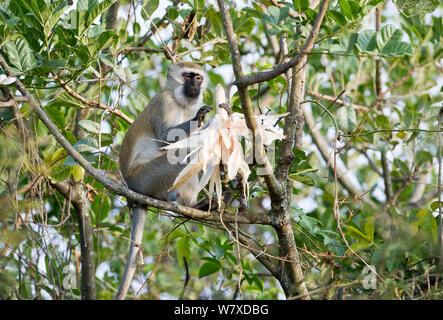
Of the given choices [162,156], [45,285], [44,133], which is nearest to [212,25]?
[162,156]

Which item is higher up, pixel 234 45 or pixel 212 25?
pixel 212 25

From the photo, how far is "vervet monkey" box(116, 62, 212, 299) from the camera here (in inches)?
255

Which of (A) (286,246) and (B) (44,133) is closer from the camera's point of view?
(A) (286,246)

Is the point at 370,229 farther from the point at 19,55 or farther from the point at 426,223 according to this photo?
the point at 19,55

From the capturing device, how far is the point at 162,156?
6.65 metres

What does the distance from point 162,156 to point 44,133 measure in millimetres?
1406

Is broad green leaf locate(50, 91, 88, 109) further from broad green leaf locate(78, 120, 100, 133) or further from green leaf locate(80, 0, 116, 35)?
green leaf locate(80, 0, 116, 35)

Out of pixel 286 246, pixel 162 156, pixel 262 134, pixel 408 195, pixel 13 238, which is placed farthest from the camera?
pixel 408 195

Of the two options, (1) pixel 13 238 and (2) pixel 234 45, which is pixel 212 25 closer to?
(2) pixel 234 45

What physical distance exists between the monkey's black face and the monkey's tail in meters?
1.81

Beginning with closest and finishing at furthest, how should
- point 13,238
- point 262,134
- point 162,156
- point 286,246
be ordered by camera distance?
point 13,238
point 262,134
point 286,246
point 162,156

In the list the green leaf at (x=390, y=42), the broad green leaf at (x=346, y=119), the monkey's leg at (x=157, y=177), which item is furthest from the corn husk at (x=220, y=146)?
the monkey's leg at (x=157, y=177)

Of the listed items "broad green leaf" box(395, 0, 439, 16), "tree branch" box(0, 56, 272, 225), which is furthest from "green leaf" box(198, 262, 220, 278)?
"broad green leaf" box(395, 0, 439, 16)
